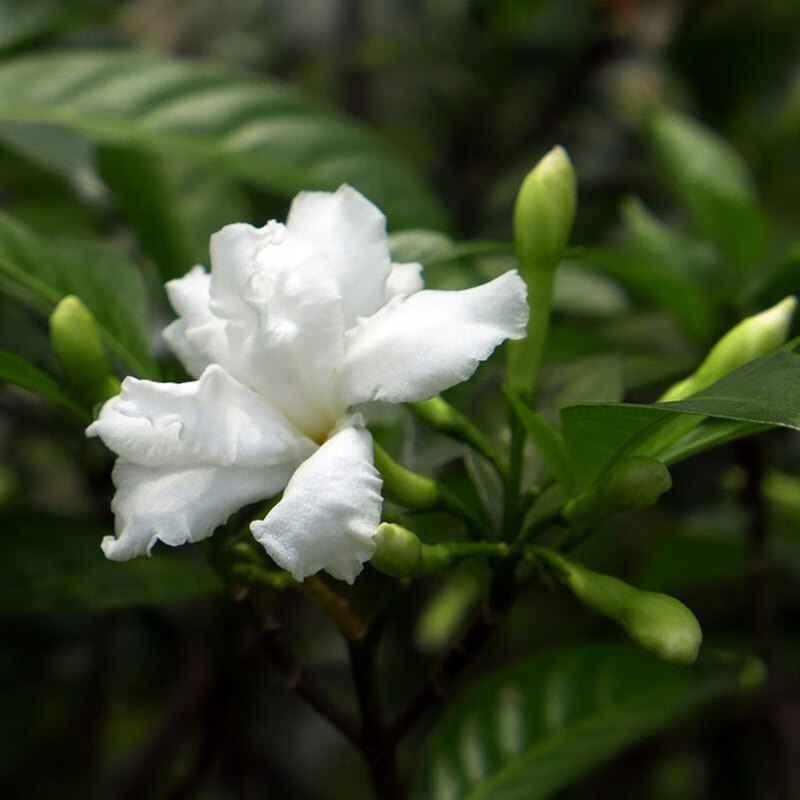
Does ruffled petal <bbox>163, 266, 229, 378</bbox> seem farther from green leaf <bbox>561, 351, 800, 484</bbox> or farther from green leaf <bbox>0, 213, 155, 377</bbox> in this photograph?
green leaf <bbox>561, 351, 800, 484</bbox>

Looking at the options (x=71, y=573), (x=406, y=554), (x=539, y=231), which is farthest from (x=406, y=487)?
(x=71, y=573)

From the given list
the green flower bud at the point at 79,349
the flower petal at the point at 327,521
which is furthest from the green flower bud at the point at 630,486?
the green flower bud at the point at 79,349

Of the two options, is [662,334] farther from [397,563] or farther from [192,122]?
[397,563]

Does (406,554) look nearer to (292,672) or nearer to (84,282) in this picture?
(292,672)

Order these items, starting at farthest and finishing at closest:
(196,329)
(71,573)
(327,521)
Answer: (71,573), (196,329), (327,521)

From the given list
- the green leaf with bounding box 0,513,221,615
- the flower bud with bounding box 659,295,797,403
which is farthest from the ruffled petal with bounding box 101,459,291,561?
the green leaf with bounding box 0,513,221,615

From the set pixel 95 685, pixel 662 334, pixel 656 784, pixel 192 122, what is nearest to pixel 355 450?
pixel 192 122
